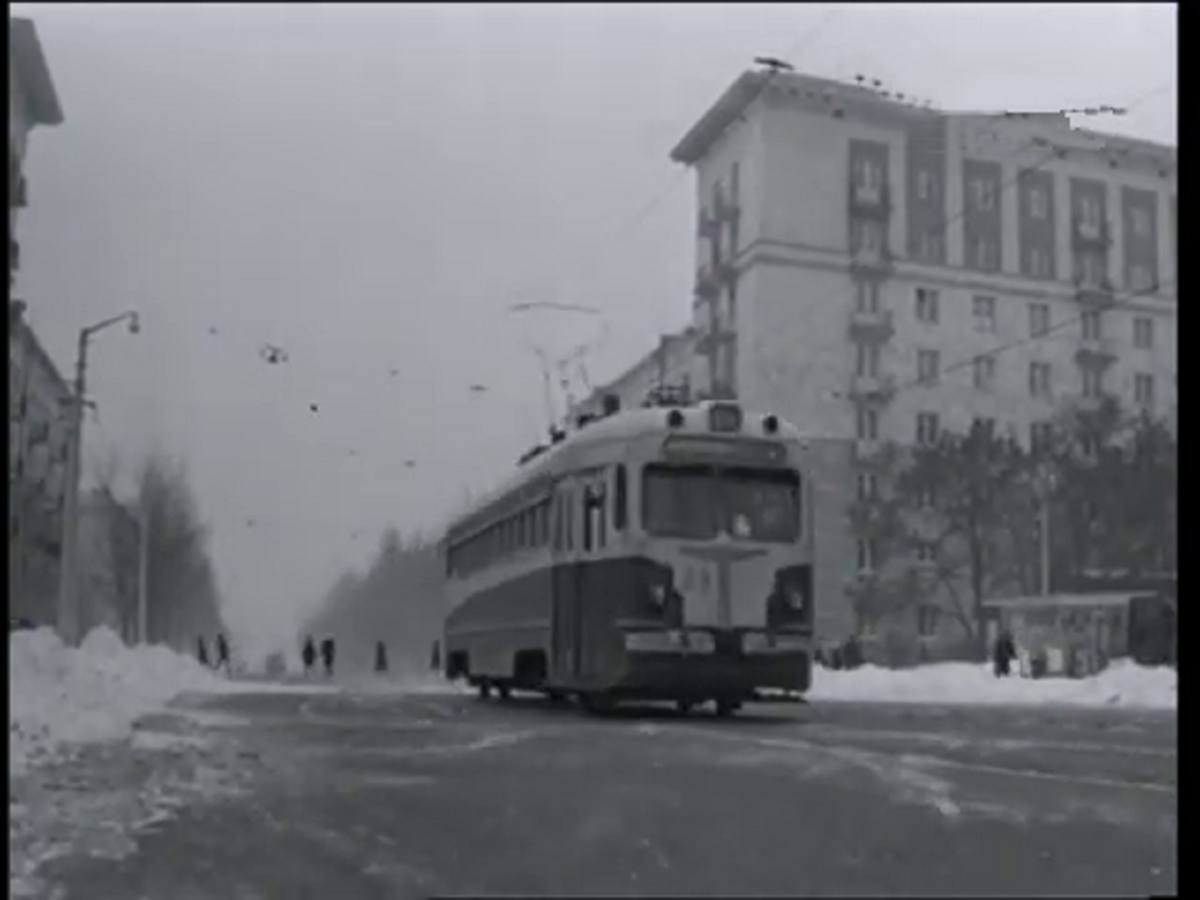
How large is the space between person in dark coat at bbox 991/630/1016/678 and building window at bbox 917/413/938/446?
1.44 metres

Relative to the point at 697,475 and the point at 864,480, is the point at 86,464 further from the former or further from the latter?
the point at 864,480

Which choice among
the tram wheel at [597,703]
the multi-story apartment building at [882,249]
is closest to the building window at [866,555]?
the multi-story apartment building at [882,249]

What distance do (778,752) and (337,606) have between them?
→ 5.29 feet

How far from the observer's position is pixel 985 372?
579cm

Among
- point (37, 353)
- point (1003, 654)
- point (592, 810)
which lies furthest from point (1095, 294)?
point (37, 353)

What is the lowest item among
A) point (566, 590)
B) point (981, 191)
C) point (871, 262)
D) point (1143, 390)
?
point (566, 590)

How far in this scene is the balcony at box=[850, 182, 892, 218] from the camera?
18.3 feet

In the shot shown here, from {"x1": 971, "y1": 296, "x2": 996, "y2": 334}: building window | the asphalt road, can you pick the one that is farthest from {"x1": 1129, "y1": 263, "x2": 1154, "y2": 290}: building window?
the asphalt road

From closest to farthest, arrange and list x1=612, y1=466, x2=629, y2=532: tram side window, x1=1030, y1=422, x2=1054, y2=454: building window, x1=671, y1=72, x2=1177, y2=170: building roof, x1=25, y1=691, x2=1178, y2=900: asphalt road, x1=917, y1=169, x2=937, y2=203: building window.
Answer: x1=25, y1=691, x2=1178, y2=900: asphalt road, x1=671, y1=72, x2=1177, y2=170: building roof, x1=612, y1=466, x2=629, y2=532: tram side window, x1=917, y1=169, x2=937, y2=203: building window, x1=1030, y1=422, x2=1054, y2=454: building window

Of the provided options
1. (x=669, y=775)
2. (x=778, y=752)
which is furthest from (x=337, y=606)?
(x=778, y=752)

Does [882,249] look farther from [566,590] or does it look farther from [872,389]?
[566,590]

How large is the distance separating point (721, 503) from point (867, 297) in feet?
2.80

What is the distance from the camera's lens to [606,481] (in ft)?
18.0

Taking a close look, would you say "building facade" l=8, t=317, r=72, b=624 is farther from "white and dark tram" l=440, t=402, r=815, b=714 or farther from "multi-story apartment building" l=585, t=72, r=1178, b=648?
"multi-story apartment building" l=585, t=72, r=1178, b=648
